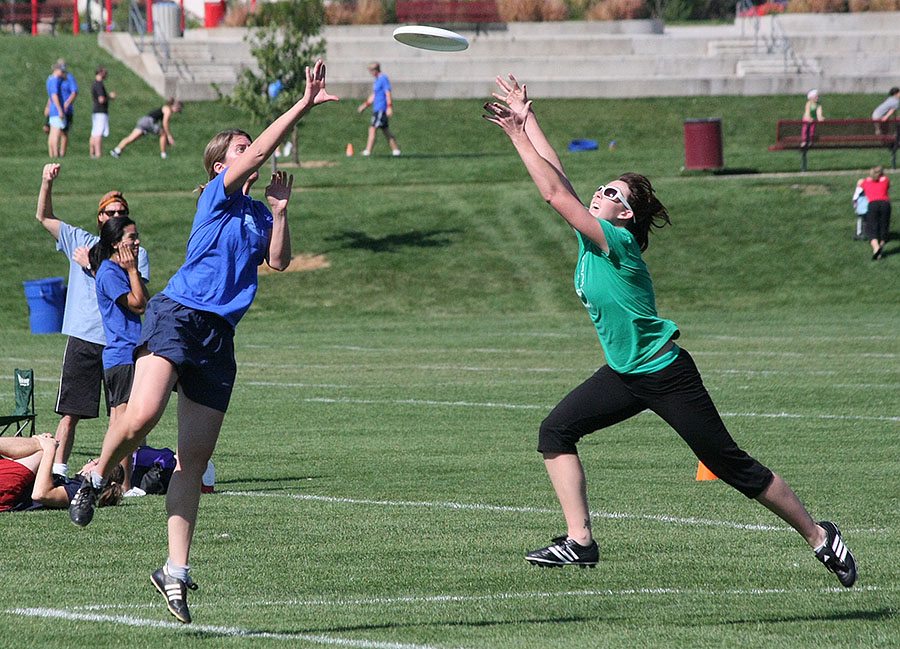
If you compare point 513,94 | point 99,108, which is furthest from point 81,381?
point 99,108

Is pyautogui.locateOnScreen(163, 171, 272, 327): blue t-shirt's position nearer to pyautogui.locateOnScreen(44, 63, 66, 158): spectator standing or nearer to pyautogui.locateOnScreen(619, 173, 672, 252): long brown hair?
pyautogui.locateOnScreen(619, 173, 672, 252): long brown hair

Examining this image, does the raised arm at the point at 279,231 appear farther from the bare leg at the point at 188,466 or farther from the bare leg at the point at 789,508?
the bare leg at the point at 789,508

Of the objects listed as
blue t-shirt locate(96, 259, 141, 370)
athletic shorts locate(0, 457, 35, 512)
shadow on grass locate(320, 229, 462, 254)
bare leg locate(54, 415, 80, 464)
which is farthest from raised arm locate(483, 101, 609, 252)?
shadow on grass locate(320, 229, 462, 254)

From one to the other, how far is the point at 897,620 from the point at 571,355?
1271cm

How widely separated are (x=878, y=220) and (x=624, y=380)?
21.3 metres

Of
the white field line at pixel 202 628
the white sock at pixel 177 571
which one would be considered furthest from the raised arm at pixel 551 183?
the white sock at pixel 177 571

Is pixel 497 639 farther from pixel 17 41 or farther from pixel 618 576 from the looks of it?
pixel 17 41

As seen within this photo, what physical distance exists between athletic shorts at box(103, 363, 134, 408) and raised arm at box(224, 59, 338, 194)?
3.79 meters

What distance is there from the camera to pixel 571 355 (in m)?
18.5

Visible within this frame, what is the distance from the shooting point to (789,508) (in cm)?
616

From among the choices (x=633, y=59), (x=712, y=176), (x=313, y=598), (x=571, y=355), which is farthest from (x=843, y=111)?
(x=313, y=598)

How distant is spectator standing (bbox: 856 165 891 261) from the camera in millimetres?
26000

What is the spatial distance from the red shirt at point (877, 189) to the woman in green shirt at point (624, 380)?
68.8 ft

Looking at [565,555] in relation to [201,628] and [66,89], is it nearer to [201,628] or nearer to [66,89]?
[201,628]
